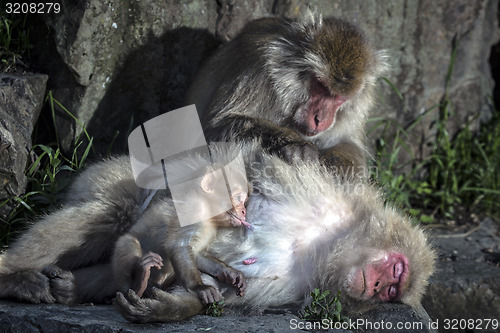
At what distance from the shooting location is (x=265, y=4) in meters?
4.81

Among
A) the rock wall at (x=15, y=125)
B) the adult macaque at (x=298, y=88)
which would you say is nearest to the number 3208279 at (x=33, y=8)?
the rock wall at (x=15, y=125)

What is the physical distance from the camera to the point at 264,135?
391cm

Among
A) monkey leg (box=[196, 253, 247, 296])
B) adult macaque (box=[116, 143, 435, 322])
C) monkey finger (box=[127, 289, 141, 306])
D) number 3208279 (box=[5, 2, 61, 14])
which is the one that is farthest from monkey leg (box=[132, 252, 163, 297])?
number 3208279 (box=[5, 2, 61, 14])

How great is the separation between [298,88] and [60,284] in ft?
6.19

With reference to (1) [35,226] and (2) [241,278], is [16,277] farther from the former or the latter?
(2) [241,278]

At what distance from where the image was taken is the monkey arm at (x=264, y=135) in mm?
3711

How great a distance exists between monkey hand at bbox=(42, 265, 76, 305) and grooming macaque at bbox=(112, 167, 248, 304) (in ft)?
0.83

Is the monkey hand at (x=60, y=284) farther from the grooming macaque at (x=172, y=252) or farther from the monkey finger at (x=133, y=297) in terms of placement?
the monkey finger at (x=133, y=297)

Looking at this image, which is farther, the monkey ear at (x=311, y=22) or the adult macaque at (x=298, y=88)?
the monkey ear at (x=311, y=22)

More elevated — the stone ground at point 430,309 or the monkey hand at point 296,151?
the monkey hand at point 296,151

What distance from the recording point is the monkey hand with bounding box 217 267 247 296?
3.05 meters

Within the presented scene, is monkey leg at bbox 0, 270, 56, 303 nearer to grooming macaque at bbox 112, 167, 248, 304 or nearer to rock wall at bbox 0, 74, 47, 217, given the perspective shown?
grooming macaque at bbox 112, 167, 248, 304

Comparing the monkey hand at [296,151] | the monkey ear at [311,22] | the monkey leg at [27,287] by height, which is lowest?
the monkey leg at [27,287]

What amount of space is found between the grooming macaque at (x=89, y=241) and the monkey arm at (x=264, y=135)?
2.10ft
